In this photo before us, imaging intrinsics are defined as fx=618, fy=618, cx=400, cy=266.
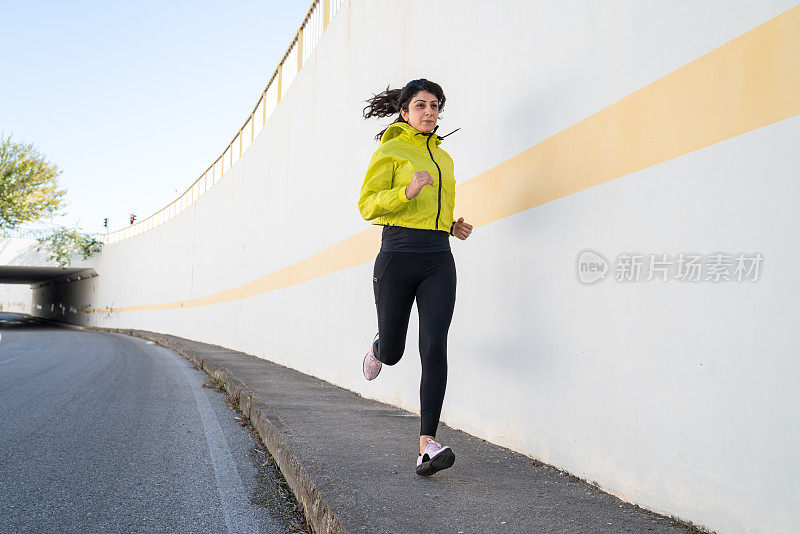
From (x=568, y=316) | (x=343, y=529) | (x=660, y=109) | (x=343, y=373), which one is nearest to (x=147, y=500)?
(x=343, y=529)

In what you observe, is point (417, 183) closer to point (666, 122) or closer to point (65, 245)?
point (666, 122)

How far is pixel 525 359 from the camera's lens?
11.0 ft

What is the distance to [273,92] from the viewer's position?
12859mm

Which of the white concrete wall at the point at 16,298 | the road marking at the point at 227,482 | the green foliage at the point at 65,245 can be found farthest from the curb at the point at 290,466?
the white concrete wall at the point at 16,298

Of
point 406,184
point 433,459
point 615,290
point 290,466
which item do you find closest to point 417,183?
point 406,184

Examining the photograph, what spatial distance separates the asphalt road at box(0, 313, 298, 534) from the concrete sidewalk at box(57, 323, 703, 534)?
0.24 meters

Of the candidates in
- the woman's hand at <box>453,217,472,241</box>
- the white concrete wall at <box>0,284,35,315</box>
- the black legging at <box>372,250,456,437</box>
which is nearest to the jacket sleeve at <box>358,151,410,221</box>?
the black legging at <box>372,250,456,437</box>

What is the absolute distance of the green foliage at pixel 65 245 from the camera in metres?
33.6

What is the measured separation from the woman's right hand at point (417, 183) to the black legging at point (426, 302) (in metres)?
0.34

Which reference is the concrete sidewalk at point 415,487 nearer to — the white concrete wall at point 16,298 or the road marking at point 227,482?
the road marking at point 227,482

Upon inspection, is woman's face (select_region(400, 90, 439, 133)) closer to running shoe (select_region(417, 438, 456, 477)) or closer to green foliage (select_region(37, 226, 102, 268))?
running shoe (select_region(417, 438, 456, 477))

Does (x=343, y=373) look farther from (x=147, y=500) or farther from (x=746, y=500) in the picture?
(x=746, y=500)

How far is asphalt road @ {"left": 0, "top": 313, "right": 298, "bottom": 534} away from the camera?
9.12 ft

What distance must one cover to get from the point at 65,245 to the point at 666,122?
123 ft
